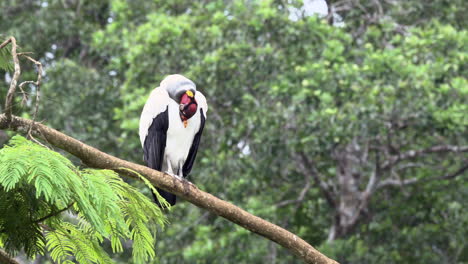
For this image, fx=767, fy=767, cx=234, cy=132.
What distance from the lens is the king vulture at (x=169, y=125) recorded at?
4.27 meters

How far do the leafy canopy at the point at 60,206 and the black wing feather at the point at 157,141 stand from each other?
1983mm

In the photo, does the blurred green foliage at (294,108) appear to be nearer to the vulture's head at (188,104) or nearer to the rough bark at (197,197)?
the vulture's head at (188,104)

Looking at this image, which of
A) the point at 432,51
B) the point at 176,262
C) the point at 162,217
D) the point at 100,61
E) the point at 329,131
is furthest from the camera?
the point at 100,61

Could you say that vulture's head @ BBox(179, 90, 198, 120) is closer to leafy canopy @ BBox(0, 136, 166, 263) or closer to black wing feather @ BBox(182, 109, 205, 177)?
black wing feather @ BBox(182, 109, 205, 177)

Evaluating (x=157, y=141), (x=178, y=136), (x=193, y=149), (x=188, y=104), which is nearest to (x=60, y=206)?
(x=188, y=104)

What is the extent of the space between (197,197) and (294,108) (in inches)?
224

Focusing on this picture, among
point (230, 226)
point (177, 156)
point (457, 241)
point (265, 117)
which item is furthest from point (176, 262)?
point (177, 156)

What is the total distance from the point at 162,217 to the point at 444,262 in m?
9.02

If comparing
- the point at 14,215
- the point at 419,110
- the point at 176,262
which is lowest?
the point at 176,262

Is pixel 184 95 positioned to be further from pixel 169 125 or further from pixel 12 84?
pixel 12 84

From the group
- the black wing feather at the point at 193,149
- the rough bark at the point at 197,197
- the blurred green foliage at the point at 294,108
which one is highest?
the rough bark at the point at 197,197

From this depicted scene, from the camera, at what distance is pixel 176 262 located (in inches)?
389

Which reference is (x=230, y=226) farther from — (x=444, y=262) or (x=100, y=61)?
(x=100, y=61)

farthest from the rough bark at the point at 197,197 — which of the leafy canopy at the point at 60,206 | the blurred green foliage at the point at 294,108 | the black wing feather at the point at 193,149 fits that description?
the blurred green foliage at the point at 294,108
